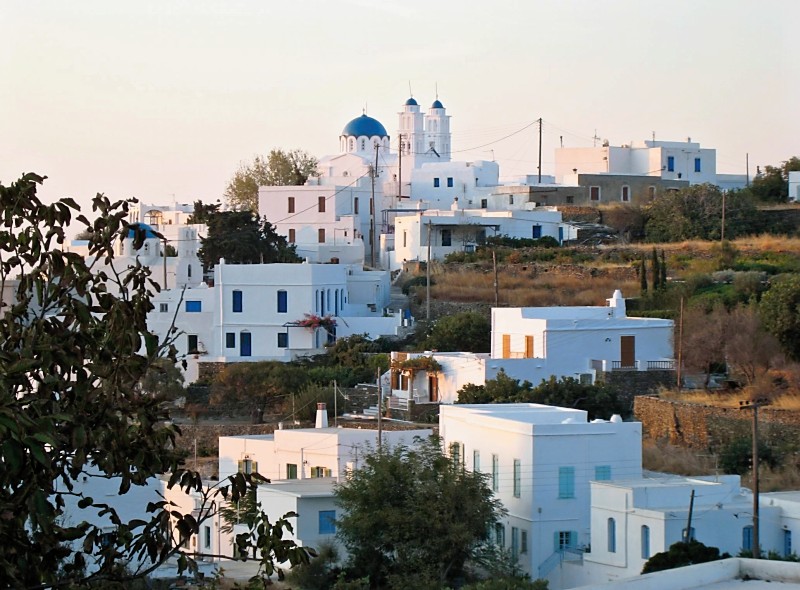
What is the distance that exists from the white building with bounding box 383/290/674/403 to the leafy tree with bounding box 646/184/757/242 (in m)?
12.7

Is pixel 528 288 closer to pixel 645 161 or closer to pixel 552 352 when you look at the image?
pixel 552 352

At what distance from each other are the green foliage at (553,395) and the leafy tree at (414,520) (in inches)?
250

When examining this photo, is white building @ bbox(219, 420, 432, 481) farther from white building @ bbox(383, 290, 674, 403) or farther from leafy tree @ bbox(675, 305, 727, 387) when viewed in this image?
leafy tree @ bbox(675, 305, 727, 387)

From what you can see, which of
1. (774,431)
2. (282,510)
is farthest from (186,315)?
(774,431)

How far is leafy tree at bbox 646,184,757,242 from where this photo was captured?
44.0 meters

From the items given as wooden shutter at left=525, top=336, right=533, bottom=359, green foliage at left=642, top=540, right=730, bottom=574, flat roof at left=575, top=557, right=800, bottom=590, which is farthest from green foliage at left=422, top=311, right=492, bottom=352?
flat roof at left=575, top=557, right=800, bottom=590

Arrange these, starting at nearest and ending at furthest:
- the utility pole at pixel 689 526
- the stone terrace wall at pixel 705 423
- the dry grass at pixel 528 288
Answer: the utility pole at pixel 689 526 → the stone terrace wall at pixel 705 423 → the dry grass at pixel 528 288

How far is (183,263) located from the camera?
4138 cm

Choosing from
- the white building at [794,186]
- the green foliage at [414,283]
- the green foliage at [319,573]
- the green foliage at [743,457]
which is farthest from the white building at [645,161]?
the green foliage at [319,573]

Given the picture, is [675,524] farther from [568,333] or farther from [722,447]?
[568,333]

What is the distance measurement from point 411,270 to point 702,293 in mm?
11122

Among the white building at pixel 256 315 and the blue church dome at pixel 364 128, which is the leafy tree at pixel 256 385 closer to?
the white building at pixel 256 315

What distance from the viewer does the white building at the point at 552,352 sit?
30469 millimetres

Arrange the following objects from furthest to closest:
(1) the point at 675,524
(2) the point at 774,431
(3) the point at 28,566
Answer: (2) the point at 774,431 → (1) the point at 675,524 → (3) the point at 28,566
